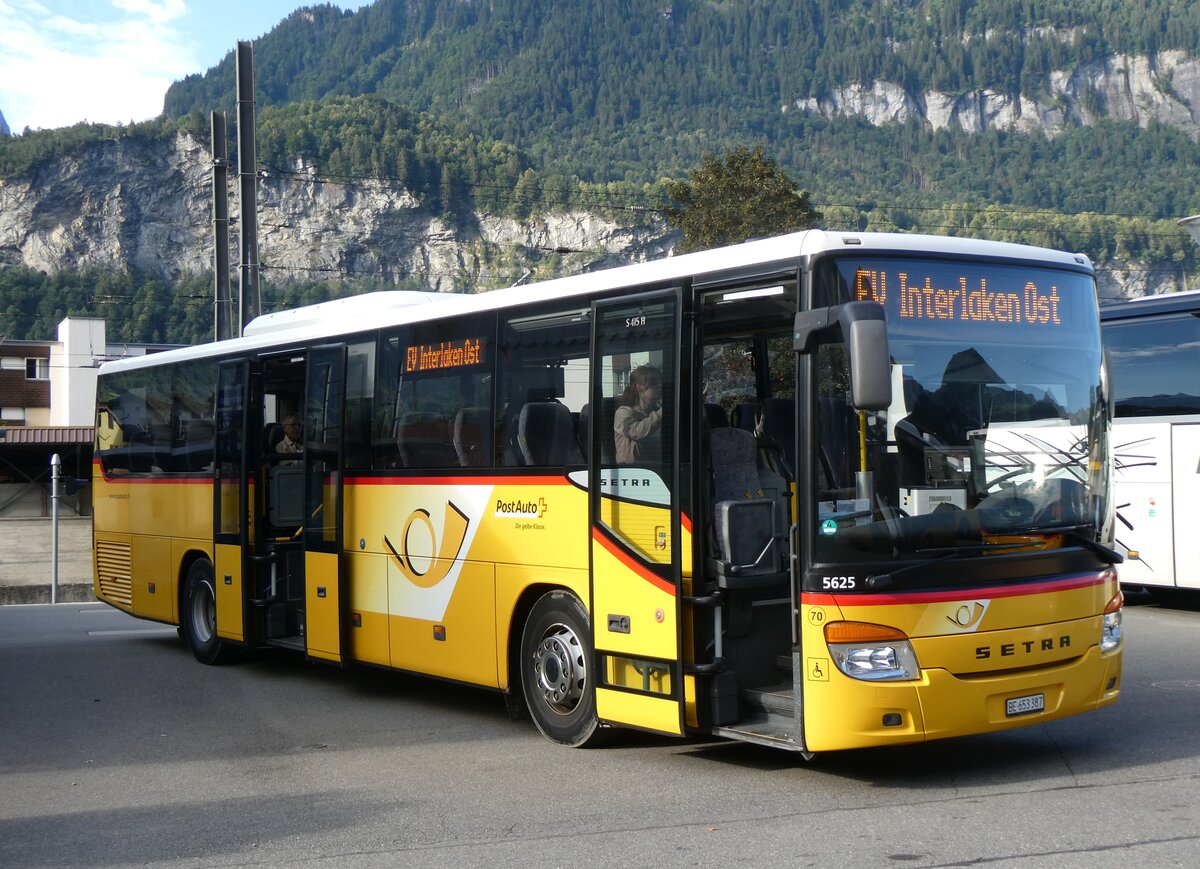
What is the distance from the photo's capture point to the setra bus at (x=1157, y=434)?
16.5 metres

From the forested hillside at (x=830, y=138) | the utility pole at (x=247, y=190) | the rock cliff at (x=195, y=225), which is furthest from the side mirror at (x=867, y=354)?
the rock cliff at (x=195, y=225)

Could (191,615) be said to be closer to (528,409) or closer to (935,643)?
(528,409)

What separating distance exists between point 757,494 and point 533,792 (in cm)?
215

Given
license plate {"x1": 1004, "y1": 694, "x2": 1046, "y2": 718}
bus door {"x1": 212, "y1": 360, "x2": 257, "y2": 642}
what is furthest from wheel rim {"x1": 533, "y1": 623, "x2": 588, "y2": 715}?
bus door {"x1": 212, "y1": 360, "x2": 257, "y2": 642}

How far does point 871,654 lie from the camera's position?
23.3 ft

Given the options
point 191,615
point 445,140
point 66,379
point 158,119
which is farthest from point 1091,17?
point 191,615

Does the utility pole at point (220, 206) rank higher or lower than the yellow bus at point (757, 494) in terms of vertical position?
higher

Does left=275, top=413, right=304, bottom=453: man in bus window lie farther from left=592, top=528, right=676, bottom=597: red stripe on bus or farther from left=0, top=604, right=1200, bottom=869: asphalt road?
left=592, top=528, right=676, bottom=597: red stripe on bus

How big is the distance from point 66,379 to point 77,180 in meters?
71.1

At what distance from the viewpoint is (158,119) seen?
154 m

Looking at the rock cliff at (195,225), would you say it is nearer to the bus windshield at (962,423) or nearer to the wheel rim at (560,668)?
the wheel rim at (560,668)

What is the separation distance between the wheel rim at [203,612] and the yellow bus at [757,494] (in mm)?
3005

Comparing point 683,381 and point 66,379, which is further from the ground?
point 66,379

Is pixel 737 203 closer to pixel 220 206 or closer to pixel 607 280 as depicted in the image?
pixel 220 206
